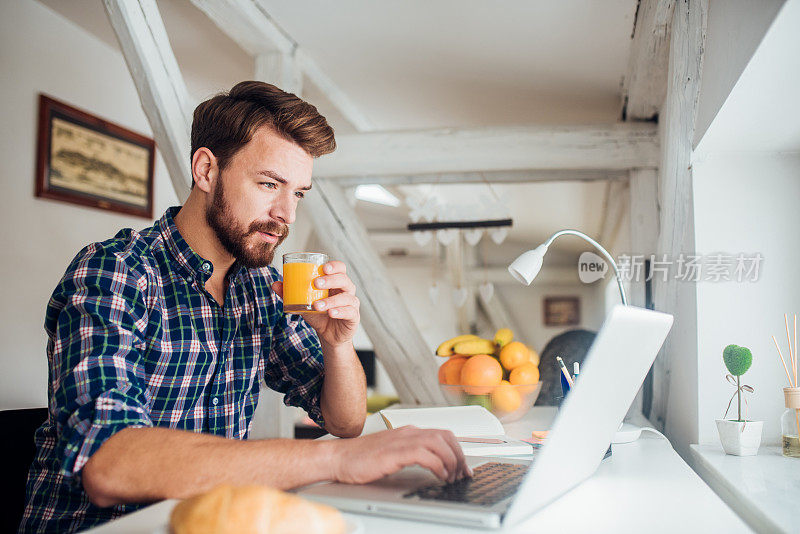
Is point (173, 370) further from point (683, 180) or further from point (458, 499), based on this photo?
point (683, 180)

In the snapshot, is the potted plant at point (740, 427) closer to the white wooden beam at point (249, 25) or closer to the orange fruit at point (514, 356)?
the orange fruit at point (514, 356)

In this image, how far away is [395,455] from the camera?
0.94 m

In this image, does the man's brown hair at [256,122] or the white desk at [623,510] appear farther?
the man's brown hair at [256,122]

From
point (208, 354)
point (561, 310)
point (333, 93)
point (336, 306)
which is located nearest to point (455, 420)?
point (336, 306)

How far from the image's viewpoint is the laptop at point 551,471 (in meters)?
0.83

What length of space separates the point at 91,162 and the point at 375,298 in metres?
1.39

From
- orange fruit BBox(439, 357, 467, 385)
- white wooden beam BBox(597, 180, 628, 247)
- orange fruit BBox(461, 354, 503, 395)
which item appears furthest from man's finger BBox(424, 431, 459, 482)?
white wooden beam BBox(597, 180, 628, 247)

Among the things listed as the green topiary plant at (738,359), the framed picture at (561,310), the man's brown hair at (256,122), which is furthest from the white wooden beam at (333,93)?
the framed picture at (561,310)

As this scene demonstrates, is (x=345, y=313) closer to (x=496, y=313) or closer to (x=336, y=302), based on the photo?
(x=336, y=302)

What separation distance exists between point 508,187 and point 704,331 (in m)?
3.48

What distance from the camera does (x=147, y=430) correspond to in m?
0.96

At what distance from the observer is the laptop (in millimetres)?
828

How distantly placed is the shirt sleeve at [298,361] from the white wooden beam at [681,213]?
0.99 meters

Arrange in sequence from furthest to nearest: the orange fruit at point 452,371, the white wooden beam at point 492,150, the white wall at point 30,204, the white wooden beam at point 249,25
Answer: the white wooden beam at point 492,150 < the white wall at point 30,204 < the white wooden beam at point 249,25 < the orange fruit at point 452,371
